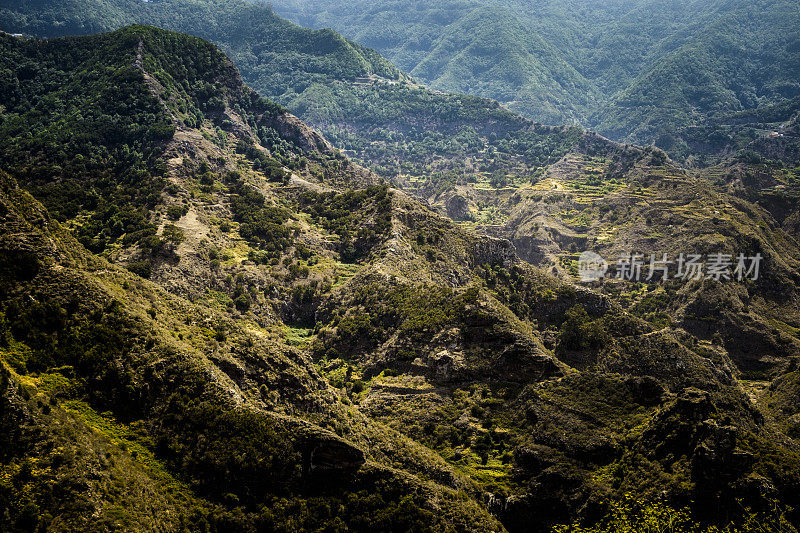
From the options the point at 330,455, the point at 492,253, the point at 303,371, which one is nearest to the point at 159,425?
the point at 330,455

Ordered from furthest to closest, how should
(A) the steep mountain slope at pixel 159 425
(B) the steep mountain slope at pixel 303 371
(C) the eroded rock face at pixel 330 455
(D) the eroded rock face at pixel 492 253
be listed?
(D) the eroded rock face at pixel 492 253, (C) the eroded rock face at pixel 330 455, (B) the steep mountain slope at pixel 303 371, (A) the steep mountain slope at pixel 159 425

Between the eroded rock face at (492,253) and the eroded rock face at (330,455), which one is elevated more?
the eroded rock face at (330,455)

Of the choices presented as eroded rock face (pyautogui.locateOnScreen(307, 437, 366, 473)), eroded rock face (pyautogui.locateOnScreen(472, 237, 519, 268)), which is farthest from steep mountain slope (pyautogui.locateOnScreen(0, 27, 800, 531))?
eroded rock face (pyautogui.locateOnScreen(472, 237, 519, 268))

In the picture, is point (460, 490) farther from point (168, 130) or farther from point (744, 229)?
point (744, 229)

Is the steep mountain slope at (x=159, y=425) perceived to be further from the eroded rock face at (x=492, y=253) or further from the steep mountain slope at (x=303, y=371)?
the eroded rock face at (x=492, y=253)

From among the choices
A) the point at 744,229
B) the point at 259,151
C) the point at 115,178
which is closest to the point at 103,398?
the point at 115,178

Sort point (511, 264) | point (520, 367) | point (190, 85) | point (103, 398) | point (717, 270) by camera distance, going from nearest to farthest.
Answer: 1. point (103, 398)
2. point (520, 367)
3. point (511, 264)
4. point (717, 270)
5. point (190, 85)

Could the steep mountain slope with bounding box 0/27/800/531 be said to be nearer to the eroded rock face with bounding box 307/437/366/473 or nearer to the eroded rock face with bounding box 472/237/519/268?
the eroded rock face with bounding box 307/437/366/473

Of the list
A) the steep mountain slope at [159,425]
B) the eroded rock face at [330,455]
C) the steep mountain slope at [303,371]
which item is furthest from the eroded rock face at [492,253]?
the eroded rock face at [330,455]
